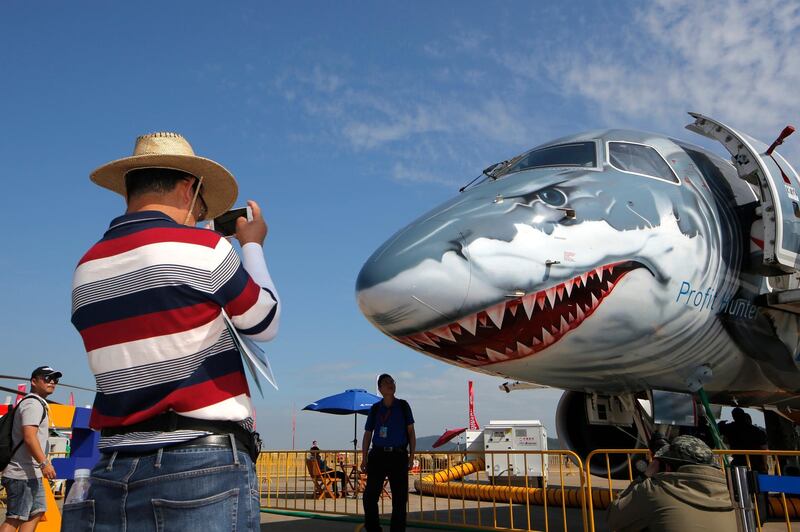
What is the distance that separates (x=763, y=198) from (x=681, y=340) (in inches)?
74.4

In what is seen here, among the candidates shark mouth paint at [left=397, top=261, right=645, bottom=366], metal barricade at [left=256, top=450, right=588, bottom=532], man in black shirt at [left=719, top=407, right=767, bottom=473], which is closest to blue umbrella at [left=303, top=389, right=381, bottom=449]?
metal barricade at [left=256, top=450, right=588, bottom=532]

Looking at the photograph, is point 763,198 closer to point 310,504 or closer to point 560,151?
point 560,151

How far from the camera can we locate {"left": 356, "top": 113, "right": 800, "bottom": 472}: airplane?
4812mm

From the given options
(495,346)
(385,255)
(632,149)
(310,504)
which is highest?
(632,149)

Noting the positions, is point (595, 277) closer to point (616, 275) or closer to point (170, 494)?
point (616, 275)

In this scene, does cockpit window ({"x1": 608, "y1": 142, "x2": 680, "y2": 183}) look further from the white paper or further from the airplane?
the white paper

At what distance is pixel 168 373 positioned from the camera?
2.10 meters

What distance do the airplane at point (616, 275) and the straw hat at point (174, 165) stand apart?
2.22m

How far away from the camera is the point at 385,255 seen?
5004 millimetres

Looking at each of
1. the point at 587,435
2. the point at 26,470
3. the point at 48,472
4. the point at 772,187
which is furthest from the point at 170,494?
the point at 587,435

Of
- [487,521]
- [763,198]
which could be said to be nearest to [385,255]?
[763,198]

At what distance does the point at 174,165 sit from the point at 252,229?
34cm

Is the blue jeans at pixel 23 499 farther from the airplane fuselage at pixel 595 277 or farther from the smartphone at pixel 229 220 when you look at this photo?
the smartphone at pixel 229 220

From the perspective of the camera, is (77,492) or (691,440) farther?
(691,440)
